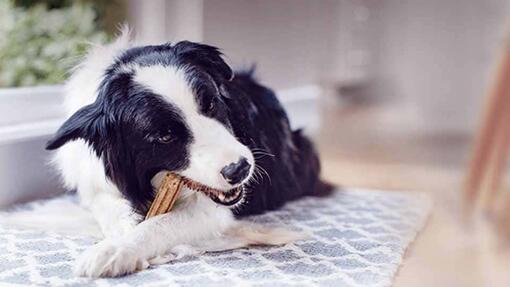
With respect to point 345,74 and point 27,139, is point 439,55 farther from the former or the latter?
point 27,139

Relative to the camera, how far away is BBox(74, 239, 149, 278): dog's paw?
3.29ft

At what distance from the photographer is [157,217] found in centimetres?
114

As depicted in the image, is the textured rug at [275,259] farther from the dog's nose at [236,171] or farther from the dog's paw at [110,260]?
the dog's nose at [236,171]

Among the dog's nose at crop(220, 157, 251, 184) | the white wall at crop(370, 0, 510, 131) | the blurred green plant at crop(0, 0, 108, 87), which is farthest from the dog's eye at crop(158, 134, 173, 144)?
the white wall at crop(370, 0, 510, 131)

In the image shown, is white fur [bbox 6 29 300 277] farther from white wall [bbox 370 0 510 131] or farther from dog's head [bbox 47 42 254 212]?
white wall [bbox 370 0 510 131]

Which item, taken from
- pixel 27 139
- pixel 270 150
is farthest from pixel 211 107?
pixel 27 139

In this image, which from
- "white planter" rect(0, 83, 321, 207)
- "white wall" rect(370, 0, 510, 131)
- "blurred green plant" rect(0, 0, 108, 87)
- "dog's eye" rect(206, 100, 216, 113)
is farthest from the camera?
"white wall" rect(370, 0, 510, 131)

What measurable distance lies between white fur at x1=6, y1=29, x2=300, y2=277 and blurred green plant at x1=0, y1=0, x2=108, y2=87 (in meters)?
0.37

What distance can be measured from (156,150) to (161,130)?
1.5 inches

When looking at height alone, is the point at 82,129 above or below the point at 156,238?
above

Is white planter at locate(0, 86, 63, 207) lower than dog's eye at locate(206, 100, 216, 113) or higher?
lower

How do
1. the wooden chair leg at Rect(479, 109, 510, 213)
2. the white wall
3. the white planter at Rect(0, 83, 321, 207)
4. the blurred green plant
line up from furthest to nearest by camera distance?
the white wall → the wooden chair leg at Rect(479, 109, 510, 213) → the blurred green plant → the white planter at Rect(0, 83, 321, 207)

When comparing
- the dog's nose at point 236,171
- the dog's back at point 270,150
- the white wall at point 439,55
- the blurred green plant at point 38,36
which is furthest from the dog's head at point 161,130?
the white wall at point 439,55

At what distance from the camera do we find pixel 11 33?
170 centimetres
